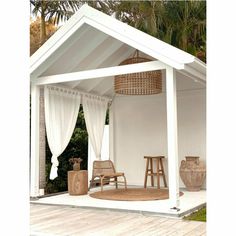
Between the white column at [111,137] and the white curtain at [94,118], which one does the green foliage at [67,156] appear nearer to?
the white column at [111,137]

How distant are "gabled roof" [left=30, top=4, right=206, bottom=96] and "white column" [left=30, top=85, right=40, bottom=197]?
0.49 m

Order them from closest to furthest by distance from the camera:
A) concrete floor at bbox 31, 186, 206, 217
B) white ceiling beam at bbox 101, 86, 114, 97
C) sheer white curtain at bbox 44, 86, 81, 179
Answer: concrete floor at bbox 31, 186, 206, 217 < sheer white curtain at bbox 44, 86, 81, 179 < white ceiling beam at bbox 101, 86, 114, 97

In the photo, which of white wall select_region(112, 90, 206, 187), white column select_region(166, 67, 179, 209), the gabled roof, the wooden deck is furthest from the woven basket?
the wooden deck

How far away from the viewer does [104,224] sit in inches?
179

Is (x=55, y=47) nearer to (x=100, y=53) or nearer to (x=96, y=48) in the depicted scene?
(x=96, y=48)

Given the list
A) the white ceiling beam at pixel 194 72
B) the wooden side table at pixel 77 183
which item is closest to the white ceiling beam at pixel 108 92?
the wooden side table at pixel 77 183

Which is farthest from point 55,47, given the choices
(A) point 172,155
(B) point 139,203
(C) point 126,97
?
(B) point 139,203

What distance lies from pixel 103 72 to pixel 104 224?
108 inches

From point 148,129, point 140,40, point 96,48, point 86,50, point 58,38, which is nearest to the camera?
point 140,40

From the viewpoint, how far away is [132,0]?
11.0 meters

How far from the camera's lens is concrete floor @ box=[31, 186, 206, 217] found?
512 cm

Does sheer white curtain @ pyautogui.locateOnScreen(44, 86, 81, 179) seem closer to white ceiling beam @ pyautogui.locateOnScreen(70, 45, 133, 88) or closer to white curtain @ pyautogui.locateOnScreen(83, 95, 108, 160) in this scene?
white ceiling beam @ pyautogui.locateOnScreen(70, 45, 133, 88)

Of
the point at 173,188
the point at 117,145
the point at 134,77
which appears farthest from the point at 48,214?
the point at 117,145
